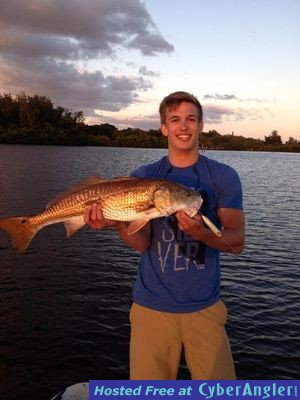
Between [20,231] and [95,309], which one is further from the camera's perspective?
[95,309]

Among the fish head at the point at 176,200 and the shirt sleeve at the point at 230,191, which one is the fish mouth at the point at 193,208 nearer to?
the fish head at the point at 176,200

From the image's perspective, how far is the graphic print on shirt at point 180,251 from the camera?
149 inches

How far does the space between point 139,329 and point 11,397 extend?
4557mm

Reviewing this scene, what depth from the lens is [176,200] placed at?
3.76 meters

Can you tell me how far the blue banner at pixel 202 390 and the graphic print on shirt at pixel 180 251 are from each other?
3.28 feet

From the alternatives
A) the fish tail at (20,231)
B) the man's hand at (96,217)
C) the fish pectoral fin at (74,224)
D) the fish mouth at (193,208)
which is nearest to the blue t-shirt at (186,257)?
the fish mouth at (193,208)

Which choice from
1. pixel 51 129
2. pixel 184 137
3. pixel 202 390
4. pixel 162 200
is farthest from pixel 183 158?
pixel 51 129

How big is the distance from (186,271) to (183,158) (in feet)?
3.60

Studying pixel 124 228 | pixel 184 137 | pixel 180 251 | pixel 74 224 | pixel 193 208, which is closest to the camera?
pixel 193 208

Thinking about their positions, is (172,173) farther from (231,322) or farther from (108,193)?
(231,322)

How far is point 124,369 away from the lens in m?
7.98

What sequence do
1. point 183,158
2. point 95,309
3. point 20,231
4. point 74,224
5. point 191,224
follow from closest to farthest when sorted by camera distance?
point 191,224, point 183,158, point 74,224, point 20,231, point 95,309

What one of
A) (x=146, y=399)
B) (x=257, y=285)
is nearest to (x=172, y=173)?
(x=146, y=399)

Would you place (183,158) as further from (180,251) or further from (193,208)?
(180,251)
